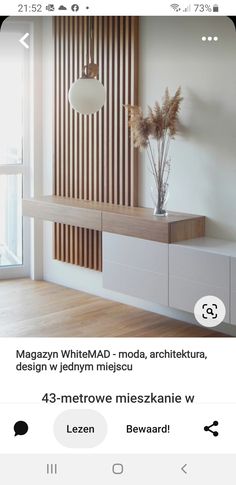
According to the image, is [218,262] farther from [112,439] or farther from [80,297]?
[112,439]

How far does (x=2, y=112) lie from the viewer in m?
3.25

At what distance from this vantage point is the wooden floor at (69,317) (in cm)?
288

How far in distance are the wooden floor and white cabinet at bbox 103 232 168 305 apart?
0.43 ft

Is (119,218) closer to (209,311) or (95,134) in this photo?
(95,134)

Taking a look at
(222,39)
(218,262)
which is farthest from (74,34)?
(222,39)

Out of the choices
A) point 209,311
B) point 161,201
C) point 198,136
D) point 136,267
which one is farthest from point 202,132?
point 209,311

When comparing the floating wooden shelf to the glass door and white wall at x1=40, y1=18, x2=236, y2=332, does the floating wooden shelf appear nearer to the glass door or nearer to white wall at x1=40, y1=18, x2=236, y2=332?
white wall at x1=40, y1=18, x2=236, y2=332

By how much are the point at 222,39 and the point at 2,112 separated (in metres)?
2.07

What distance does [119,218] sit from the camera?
122 inches

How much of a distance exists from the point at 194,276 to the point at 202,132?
631 mm

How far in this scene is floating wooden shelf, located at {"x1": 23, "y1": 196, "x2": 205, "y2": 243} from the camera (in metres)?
2.93

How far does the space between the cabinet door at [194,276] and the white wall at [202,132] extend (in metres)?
0.26
